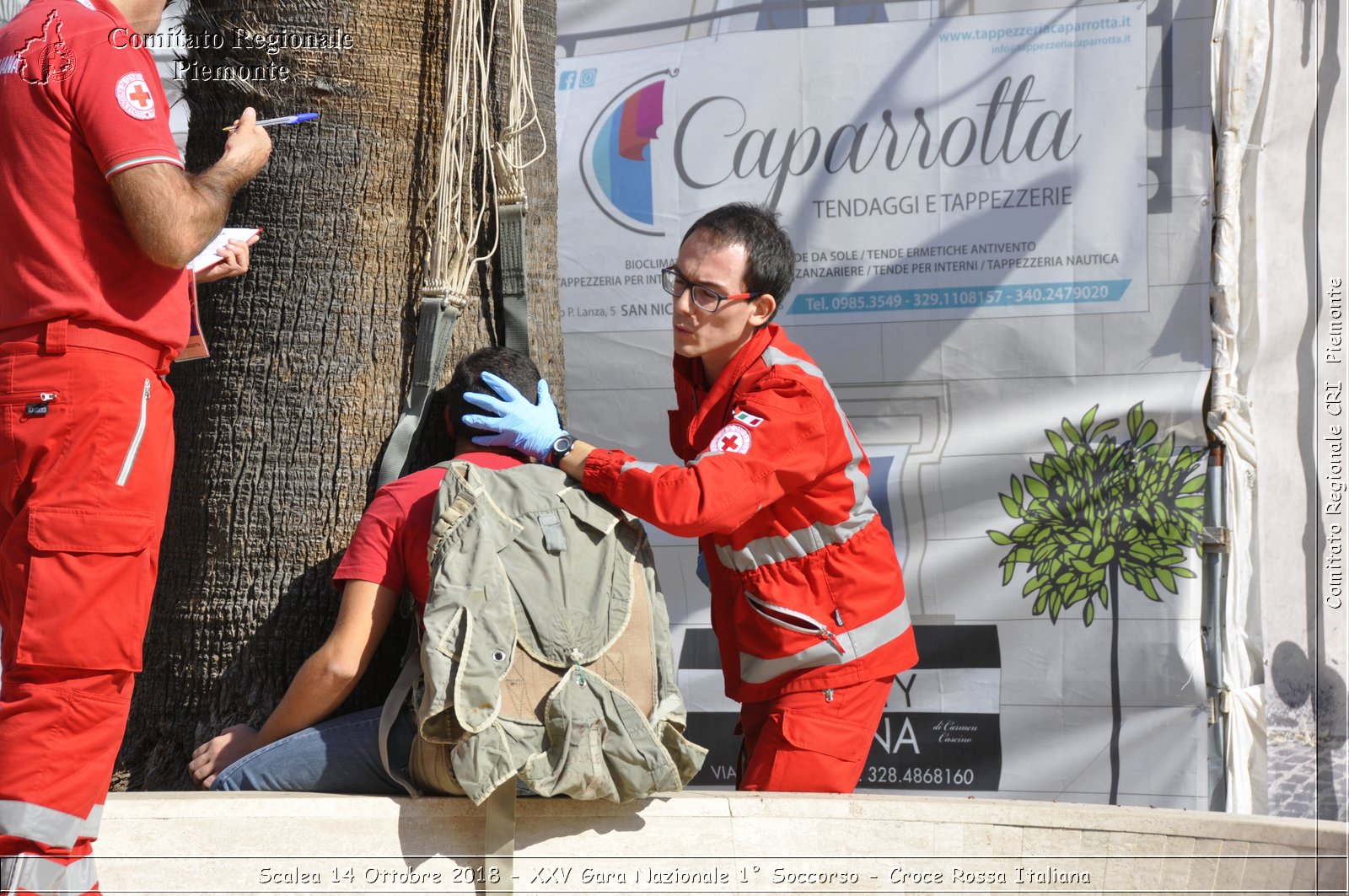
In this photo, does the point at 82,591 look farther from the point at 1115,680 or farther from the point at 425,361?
the point at 1115,680

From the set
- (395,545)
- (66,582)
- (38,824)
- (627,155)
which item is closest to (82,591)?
(66,582)

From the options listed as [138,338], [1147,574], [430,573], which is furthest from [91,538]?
[1147,574]

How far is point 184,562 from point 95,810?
693 mm

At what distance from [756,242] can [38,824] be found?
4.88ft

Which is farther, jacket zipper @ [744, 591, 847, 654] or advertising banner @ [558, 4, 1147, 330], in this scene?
advertising banner @ [558, 4, 1147, 330]

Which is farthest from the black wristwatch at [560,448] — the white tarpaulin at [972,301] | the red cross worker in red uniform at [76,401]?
the white tarpaulin at [972,301]

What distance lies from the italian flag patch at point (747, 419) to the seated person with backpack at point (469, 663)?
27cm

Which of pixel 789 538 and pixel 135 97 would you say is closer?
pixel 135 97

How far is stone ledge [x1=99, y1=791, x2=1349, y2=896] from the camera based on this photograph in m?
1.90

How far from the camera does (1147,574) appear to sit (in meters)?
3.34

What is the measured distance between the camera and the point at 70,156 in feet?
5.80

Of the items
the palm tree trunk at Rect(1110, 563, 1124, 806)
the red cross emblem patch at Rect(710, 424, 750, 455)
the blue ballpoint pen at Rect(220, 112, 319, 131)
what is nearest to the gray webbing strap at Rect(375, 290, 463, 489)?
the blue ballpoint pen at Rect(220, 112, 319, 131)

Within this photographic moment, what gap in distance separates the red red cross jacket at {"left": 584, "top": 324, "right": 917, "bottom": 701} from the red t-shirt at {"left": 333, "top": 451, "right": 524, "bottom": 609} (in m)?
0.30

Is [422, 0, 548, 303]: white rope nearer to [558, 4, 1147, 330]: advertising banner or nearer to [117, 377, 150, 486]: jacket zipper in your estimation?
[117, 377, 150, 486]: jacket zipper
